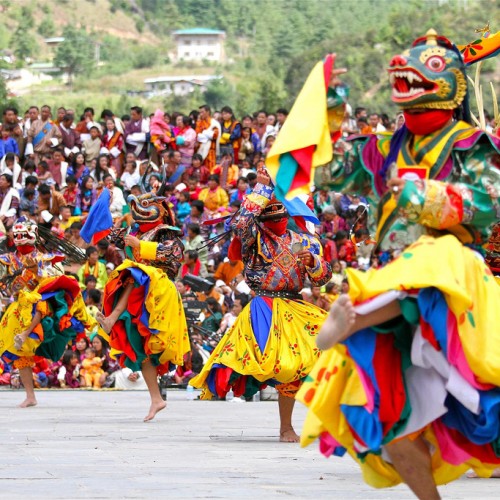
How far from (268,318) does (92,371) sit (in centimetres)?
748

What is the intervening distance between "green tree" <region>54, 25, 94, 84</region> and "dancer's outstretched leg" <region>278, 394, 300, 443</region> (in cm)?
7323

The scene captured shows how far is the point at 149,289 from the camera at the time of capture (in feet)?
38.5

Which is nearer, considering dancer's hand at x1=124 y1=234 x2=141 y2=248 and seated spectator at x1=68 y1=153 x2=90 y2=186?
dancer's hand at x1=124 y1=234 x2=141 y2=248

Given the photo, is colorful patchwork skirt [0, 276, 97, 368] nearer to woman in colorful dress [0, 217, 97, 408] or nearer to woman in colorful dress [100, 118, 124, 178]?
woman in colorful dress [0, 217, 97, 408]

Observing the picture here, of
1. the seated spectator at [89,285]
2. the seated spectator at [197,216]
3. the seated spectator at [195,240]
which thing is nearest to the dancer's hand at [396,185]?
the seated spectator at [89,285]

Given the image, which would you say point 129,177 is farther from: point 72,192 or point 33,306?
point 33,306

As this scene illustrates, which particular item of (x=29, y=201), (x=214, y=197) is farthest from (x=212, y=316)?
(x=29, y=201)

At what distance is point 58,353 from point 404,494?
7.00 meters

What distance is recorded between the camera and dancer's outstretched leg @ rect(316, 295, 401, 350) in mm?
5348

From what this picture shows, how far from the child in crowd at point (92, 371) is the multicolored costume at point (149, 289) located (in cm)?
545

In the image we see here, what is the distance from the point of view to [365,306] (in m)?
5.39

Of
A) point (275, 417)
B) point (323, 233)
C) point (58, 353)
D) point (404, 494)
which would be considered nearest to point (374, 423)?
point (404, 494)

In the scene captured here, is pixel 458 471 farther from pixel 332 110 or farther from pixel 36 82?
pixel 36 82

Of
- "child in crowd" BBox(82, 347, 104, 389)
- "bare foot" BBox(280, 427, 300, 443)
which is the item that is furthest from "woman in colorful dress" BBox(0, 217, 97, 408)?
"bare foot" BBox(280, 427, 300, 443)
